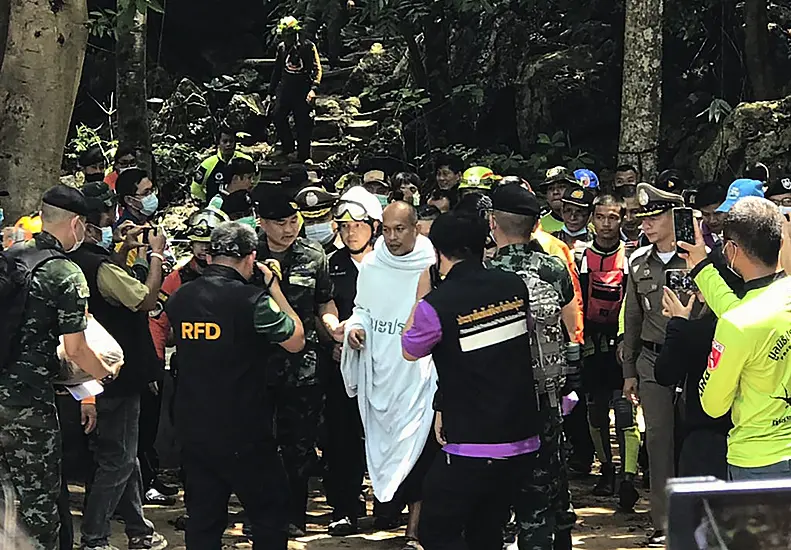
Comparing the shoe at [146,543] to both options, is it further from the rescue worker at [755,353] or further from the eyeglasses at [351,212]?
the rescue worker at [755,353]

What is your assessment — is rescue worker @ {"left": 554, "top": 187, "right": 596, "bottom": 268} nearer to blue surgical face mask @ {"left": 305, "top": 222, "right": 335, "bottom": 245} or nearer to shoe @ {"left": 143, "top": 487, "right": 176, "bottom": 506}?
blue surgical face mask @ {"left": 305, "top": 222, "right": 335, "bottom": 245}

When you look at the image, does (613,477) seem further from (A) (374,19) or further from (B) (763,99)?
(A) (374,19)

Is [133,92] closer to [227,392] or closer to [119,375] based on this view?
[119,375]

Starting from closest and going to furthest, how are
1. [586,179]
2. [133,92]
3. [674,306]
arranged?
[674,306], [586,179], [133,92]

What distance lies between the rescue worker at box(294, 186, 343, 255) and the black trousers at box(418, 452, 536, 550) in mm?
2900

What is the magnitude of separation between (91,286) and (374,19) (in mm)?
9738

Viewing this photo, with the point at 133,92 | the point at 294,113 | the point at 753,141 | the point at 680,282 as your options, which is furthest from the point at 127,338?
the point at 294,113

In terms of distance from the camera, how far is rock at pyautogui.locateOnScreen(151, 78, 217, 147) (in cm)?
1830

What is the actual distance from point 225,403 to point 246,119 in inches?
541

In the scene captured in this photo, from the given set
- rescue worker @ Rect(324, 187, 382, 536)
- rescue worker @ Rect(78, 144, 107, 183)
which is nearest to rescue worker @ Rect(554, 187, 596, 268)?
rescue worker @ Rect(324, 187, 382, 536)

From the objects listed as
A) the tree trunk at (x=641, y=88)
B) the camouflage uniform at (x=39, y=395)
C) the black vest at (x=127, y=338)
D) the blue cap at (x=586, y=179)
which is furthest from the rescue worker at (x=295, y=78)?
the camouflage uniform at (x=39, y=395)

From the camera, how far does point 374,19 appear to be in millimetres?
15250

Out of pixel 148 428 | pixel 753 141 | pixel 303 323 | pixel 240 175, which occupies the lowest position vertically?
pixel 148 428

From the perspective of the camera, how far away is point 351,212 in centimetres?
731
